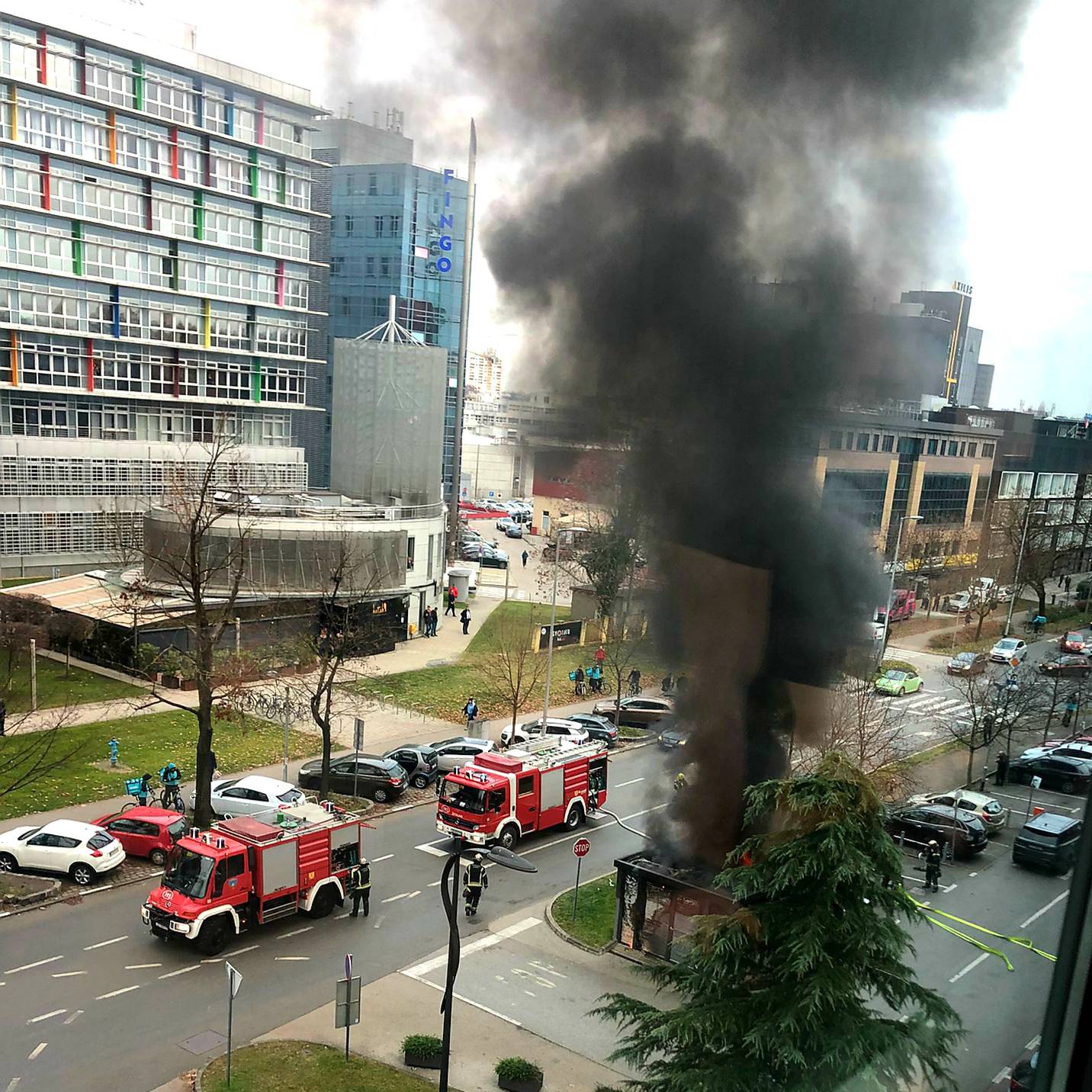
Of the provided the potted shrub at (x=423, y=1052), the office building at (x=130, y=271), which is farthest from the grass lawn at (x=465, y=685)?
the potted shrub at (x=423, y=1052)

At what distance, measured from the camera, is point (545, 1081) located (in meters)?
6.41

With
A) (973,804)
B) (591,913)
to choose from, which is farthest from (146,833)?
(973,804)

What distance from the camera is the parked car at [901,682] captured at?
12.9m

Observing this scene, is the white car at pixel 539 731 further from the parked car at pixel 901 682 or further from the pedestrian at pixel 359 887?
the pedestrian at pixel 359 887

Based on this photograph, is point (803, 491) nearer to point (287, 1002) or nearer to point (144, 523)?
point (287, 1002)

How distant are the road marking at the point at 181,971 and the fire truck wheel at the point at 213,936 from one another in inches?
5.8

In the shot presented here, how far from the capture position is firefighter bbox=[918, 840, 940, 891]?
21.4 feet

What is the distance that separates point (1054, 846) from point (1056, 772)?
5.75ft

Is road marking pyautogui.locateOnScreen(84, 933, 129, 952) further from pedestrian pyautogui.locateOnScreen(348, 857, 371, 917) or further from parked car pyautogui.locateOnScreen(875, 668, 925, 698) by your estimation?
parked car pyautogui.locateOnScreen(875, 668, 925, 698)

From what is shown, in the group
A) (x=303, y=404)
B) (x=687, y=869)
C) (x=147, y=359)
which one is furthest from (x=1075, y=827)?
(x=303, y=404)

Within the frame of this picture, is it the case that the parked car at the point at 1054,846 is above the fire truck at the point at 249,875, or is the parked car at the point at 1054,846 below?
above

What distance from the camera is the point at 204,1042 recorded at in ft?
22.5

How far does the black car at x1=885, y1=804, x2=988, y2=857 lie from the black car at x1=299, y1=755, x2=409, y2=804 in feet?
22.3

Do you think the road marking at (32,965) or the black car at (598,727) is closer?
the road marking at (32,965)
